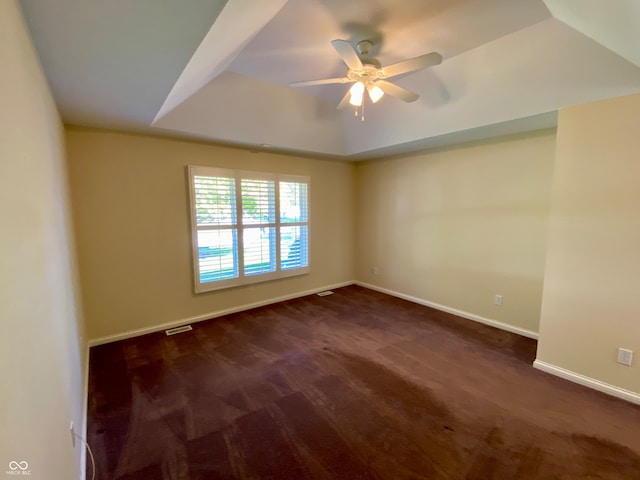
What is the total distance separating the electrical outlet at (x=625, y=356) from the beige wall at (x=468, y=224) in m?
0.95

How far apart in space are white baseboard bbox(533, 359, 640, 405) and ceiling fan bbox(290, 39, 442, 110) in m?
2.73

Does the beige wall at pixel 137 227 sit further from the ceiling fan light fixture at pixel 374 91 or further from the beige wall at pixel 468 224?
the beige wall at pixel 468 224

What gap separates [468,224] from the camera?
376cm

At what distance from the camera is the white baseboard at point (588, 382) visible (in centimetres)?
225

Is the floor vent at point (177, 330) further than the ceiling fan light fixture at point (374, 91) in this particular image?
Yes

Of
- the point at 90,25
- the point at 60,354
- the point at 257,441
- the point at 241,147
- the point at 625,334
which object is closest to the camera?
the point at 90,25

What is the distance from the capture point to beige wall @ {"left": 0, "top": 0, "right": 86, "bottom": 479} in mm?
756

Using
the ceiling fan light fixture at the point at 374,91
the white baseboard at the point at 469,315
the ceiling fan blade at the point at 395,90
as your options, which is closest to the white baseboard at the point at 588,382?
the white baseboard at the point at 469,315

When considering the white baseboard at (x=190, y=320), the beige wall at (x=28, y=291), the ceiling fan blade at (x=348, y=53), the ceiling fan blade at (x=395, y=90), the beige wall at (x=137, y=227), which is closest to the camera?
the beige wall at (x=28, y=291)

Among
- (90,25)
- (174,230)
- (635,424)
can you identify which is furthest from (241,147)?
(635,424)

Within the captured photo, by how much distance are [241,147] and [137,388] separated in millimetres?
2873

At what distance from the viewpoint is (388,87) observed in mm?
2484

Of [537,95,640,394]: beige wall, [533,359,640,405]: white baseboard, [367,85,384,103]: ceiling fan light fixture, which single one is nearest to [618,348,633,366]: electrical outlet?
[537,95,640,394]: beige wall

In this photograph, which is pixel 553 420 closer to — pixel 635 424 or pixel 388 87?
pixel 635 424
